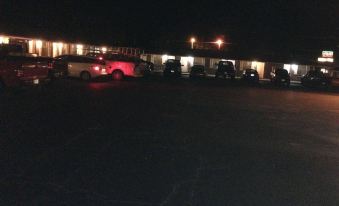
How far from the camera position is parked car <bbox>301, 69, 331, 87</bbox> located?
4575cm

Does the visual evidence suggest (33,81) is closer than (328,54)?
Yes

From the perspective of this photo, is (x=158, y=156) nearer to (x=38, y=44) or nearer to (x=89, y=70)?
(x=89, y=70)

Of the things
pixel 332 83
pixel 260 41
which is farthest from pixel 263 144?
pixel 260 41

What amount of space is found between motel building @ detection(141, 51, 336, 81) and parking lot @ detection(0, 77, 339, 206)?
44967mm

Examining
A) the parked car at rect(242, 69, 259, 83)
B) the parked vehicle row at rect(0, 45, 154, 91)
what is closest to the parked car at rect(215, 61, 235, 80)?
the parked car at rect(242, 69, 259, 83)

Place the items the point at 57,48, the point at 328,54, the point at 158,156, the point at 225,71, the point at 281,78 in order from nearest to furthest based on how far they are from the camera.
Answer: the point at 158,156 → the point at 281,78 → the point at 225,71 → the point at 57,48 → the point at 328,54

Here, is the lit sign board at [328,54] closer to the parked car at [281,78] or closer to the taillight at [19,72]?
the parked car at [281,78]

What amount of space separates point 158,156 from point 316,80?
39034 mm

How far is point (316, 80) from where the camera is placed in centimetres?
4622

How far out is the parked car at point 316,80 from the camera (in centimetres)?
4575

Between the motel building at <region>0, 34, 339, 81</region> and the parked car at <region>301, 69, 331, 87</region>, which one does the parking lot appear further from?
the motel building at <region>0, 34, 339, 81</region>

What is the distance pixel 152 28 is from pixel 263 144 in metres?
64.8

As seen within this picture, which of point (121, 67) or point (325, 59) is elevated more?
point (325, 59)

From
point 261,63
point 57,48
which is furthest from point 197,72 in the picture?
point 261,63
